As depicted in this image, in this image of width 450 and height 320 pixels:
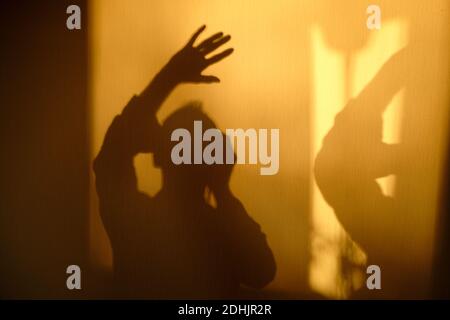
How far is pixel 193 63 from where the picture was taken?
6.71ft

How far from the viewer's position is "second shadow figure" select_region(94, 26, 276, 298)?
2.05m

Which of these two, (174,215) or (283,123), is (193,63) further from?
(174,215)

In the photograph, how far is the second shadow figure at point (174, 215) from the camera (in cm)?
205

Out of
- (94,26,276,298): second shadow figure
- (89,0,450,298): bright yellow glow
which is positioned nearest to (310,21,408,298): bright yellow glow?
(89,0,450,298): bright yellow glow

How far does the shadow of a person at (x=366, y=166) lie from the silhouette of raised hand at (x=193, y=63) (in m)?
0.58

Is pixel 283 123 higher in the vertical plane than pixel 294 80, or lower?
lower

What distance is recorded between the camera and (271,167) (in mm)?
2066

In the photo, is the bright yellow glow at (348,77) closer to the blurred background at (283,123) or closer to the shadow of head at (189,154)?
the blurred background at (283,123)

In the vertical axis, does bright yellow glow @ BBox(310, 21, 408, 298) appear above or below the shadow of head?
above

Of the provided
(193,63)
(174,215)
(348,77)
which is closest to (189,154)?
(174,215)

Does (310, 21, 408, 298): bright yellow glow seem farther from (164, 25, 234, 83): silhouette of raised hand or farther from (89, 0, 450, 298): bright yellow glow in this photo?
(164, 25, 234, 83): silhouette of raised hand

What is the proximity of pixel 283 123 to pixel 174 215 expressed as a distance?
0.62 metres
